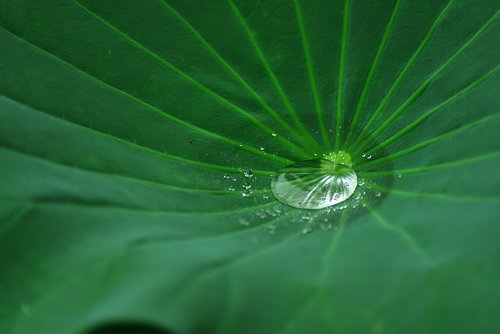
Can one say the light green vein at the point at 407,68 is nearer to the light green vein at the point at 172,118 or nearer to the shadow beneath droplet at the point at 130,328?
the light green vein at the point at 172,118

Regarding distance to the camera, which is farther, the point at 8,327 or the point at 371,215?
the point at 371,215

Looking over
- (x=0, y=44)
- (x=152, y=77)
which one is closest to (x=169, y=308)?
(x=152, y=77)

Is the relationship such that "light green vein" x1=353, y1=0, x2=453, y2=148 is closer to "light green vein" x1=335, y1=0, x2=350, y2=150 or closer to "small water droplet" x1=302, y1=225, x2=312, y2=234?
"light green vein" x1=335, y1=0, x2=350, y2=150

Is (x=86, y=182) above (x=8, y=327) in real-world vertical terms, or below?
above

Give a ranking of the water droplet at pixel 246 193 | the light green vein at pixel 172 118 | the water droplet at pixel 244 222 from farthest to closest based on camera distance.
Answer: the light green vein at pixel 172 118 → the water droplet at pixel 246 193 → the water droplet at pixel 244 222

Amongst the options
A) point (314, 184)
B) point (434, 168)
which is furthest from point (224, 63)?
point (434, 168)

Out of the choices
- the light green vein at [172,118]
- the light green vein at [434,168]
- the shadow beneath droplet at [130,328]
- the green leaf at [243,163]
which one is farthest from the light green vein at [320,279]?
the light green vein at [172,118]

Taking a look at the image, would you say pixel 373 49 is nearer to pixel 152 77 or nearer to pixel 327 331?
pixel 152 77

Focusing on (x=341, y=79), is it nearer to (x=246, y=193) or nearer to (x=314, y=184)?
(x=314, y=184)
